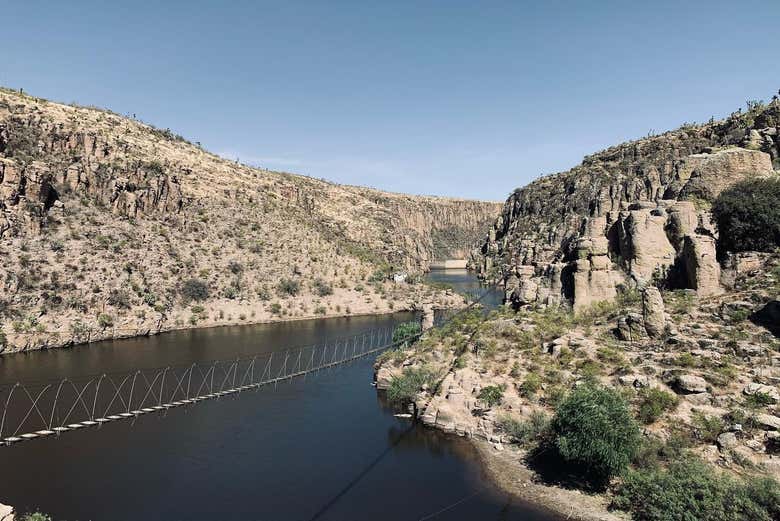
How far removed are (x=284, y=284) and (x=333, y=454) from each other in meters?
57.6

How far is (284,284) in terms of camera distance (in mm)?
88875

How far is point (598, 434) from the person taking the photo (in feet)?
86.8

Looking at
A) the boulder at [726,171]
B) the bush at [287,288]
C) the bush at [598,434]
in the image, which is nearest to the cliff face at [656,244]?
the boulder at [726,171]

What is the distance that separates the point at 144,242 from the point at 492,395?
6570cm

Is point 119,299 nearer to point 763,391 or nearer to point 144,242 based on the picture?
point 144,242

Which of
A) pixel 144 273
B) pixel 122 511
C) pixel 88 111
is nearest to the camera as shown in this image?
pixel 122 511

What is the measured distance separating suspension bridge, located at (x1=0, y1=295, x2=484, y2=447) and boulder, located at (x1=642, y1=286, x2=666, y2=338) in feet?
74.7

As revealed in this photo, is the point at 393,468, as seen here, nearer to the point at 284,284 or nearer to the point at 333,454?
the point at 333,454

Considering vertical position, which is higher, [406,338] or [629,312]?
[629,312]

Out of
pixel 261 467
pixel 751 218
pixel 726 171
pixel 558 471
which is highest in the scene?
pixel 726 171

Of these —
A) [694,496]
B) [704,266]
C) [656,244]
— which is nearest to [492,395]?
[694,496]

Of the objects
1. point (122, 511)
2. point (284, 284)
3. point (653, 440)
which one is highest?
point (284, 284)

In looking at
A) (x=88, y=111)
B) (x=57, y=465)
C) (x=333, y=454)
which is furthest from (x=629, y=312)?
(x=88, y=111)

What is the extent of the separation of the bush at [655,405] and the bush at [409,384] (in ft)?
51.7
